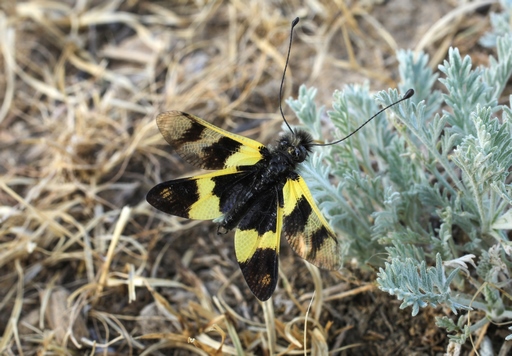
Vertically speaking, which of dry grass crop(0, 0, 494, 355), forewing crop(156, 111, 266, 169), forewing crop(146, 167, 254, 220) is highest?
forewing crop(156, 111, 266, 169)

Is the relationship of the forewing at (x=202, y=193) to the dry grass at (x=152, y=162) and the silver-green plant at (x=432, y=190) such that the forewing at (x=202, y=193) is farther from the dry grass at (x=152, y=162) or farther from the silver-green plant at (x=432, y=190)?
the dry grass at (x=152, y=162)

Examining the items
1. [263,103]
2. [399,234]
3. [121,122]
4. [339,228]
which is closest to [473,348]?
[399,234]

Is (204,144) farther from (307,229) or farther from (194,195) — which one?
(307,229)

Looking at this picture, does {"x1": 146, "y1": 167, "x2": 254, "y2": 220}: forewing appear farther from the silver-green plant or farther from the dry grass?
the dry grass

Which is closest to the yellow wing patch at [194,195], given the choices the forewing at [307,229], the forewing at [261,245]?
the forewing at [261,245]

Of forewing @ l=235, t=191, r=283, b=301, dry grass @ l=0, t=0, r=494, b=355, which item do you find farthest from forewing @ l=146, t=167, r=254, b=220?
dry grass @ l=0, t=0, r=494, b=355

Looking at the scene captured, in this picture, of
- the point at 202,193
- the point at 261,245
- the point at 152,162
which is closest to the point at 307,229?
the point at 261,245
